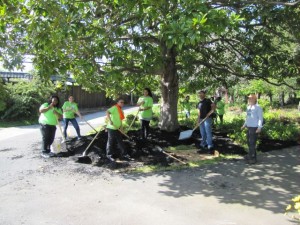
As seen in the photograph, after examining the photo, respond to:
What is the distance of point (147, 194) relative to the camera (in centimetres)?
570

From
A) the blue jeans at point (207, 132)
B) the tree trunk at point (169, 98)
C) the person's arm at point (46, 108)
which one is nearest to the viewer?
the person's arm at point (46, 108)

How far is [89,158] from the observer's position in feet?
26.0

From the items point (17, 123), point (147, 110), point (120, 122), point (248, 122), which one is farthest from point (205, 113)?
point (17, 123)

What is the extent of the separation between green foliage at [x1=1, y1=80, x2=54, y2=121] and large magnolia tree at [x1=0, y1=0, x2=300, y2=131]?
25.6 ft

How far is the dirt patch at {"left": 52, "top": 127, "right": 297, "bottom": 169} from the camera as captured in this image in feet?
25.5

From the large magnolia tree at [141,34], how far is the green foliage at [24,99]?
Answer: 307 inches

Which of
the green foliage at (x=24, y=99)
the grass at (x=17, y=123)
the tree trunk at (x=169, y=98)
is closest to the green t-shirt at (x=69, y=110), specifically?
the tree trunk at (x=169, y=98)

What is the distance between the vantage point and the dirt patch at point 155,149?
7.76 m

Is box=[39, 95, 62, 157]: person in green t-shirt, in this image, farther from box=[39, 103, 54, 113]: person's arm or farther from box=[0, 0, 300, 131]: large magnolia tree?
box=[0, 0, 300, 131]: large magnolia tree

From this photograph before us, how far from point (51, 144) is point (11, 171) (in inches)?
64.6

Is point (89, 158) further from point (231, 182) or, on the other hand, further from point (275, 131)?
point (275, 131)

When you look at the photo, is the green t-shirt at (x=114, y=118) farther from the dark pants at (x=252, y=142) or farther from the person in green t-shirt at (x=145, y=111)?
the dark pants at (x=252, y=142)

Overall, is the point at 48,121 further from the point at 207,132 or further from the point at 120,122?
the point at 207,132

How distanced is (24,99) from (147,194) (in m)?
13.8
